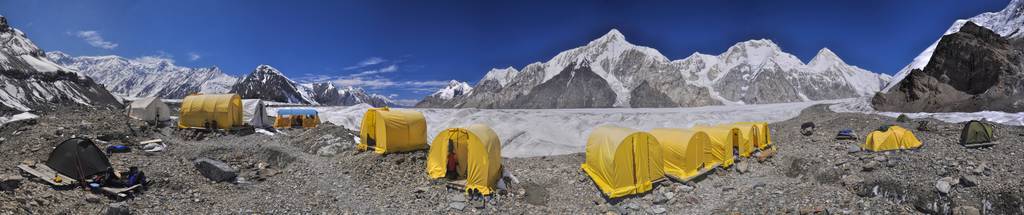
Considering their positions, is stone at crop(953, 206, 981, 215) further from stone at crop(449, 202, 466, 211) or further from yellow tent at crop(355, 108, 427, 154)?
yellow tent at crop(355, 108, 427, 154)

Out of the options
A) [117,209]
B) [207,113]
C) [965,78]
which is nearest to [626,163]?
[117,209]

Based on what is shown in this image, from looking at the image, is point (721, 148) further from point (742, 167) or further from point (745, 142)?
point (745, 142)

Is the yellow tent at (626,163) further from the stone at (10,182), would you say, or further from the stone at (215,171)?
the stone at (10,182)

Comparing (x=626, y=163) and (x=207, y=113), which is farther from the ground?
(x=207, y=113)

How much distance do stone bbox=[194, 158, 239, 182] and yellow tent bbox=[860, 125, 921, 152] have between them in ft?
71.3

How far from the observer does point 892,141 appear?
16125 millimetres

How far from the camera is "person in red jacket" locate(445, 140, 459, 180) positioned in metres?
12.9

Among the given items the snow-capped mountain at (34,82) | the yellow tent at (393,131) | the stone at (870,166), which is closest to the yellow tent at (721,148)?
the stone at (870,166)

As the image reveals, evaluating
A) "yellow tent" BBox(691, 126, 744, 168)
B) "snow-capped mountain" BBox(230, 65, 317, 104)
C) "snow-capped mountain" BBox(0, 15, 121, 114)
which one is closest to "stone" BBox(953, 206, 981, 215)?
"yellow tent" BBox(691, 126, 744, 168)

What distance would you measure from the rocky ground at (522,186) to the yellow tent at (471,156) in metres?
0.46

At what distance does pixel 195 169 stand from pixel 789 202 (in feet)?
52.4

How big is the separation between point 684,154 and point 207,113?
21.9 m

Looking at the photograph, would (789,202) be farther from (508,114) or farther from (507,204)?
(508,114)

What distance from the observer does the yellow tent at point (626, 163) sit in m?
12.0
